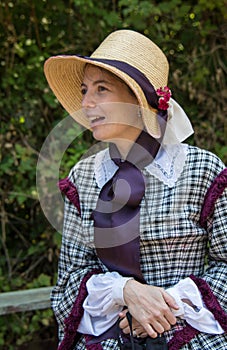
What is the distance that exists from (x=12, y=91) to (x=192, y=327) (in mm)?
1670

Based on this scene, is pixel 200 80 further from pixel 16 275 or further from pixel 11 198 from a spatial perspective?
pixel 16 275

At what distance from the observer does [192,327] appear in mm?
1655

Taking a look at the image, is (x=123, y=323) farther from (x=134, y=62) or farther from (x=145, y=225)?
(x=134, y=62)

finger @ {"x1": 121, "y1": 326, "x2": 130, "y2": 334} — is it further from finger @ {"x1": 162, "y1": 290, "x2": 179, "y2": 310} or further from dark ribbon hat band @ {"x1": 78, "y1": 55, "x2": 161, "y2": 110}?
dark ribbon hat band @ {"x1": 78, "y1": 55, "x2": 161, "y2": 110}

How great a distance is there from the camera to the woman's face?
5.57 ft

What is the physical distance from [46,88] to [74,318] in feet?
4.74

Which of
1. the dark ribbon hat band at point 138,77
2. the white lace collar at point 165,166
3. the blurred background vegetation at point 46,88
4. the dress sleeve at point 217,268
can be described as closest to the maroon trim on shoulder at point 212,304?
the dress sleeve at point 217,268

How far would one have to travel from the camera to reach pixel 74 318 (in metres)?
1.77

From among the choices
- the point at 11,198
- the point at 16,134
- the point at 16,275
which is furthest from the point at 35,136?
the point at 16,275

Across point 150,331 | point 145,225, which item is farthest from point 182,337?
point 145,225

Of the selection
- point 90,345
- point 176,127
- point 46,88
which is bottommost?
point 90,345

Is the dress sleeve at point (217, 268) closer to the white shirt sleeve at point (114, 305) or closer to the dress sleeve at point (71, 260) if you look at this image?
the white shirt sleeve at point (114, 305)

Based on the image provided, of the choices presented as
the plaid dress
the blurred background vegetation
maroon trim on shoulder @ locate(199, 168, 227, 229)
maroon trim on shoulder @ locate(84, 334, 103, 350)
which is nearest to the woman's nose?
the plaid dress

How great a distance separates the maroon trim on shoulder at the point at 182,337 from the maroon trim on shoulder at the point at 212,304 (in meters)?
0.07
